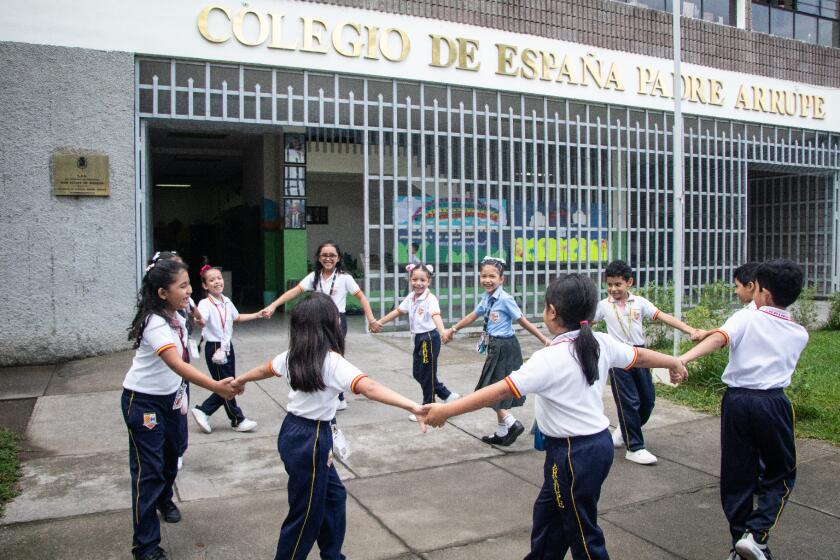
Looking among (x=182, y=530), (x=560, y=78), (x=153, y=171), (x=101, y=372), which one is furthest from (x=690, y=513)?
(x=153, y=171)

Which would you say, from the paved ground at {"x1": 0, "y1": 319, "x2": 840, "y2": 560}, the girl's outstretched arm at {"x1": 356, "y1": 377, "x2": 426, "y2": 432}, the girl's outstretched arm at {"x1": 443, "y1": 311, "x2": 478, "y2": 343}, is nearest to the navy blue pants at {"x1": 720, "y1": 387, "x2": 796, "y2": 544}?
the paved ground at {"x1": 0, "y1": 319, "x2": 840, "y2": 560}

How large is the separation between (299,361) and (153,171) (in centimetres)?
1865

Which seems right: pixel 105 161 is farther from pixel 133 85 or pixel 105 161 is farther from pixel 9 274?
pixel 9 274

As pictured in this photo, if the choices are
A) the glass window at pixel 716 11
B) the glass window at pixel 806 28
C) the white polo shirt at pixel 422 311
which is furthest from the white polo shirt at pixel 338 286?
the glass window at pixel 806 28

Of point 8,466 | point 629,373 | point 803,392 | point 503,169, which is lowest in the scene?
point 8,466

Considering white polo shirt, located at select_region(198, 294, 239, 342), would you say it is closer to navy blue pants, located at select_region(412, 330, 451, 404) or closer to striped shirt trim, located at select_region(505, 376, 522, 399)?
navy blue pants, located at select_region(412, 330, 451, 404)

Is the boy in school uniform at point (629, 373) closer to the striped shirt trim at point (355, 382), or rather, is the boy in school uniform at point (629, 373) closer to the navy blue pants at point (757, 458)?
the navy blue pants at point (757, 458)

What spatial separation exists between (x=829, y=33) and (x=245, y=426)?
1584 centimetres

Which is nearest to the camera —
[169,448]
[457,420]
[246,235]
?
[169,448]

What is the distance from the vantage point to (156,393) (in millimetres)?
3760

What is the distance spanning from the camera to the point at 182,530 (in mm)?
3939

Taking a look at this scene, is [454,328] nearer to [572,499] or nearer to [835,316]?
[572,499]

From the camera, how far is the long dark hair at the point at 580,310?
2910mm

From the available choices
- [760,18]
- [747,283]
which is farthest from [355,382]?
[760,18]
